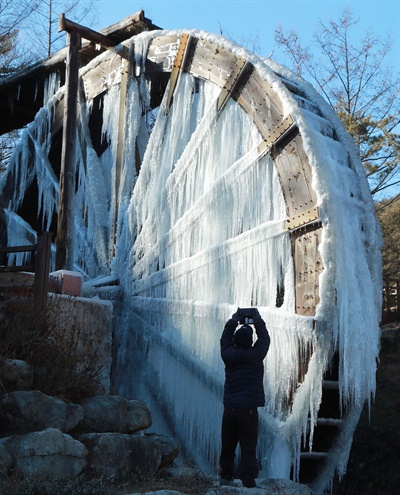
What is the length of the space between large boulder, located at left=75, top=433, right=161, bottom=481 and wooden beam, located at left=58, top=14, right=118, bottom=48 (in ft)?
18.7

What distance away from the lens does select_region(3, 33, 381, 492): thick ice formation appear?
543 centimetres

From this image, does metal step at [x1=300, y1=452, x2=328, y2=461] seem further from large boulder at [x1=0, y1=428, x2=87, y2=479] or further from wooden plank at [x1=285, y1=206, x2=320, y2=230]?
large boulder at [x1=0, y1=428, x2=87, y2=479]

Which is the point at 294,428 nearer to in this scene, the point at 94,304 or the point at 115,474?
the point at 115,474

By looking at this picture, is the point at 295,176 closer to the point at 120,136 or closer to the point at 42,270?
the point at 42,270

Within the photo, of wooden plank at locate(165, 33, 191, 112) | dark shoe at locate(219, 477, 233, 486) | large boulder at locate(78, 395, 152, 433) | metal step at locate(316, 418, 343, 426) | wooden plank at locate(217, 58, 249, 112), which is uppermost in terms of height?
wooden plank at locate(165, 33, 191, 112)

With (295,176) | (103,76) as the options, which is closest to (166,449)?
(295,176)

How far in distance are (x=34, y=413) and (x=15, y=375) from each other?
1.24ft

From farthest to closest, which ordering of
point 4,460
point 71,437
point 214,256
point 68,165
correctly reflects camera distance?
point 68,165, point 214,256, point 71,437, point 4,460

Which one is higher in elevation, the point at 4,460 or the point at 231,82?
the point at 231,82

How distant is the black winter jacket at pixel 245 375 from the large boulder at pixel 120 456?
65 centimetres

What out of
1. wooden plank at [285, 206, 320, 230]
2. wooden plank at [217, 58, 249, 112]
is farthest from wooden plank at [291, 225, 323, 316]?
wooden plank at [217, 58, 249, 112]

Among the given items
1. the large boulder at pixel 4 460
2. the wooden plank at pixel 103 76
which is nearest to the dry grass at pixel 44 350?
the large boulder at pixel 4 460

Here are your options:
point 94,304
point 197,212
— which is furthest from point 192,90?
point 94,304

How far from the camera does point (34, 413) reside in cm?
439
